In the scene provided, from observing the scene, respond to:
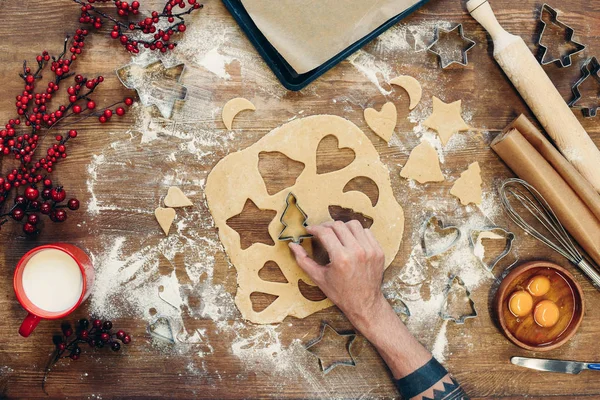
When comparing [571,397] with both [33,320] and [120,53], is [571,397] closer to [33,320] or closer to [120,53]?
[33,320]

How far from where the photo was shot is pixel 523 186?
138 centimetres

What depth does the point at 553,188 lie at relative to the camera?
4.23 feet

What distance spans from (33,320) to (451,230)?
1142 millimetres

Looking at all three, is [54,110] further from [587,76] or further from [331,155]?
[587,76]

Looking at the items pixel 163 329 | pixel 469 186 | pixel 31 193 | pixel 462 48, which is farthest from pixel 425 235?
pixel 31 193

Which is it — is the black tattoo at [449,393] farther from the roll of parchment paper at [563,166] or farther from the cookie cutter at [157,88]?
the cookie cutter at [157,88]

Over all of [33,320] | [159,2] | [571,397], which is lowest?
[33,320]

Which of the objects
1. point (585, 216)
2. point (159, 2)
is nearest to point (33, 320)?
point (159, 2)

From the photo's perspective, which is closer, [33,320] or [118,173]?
[33,320]

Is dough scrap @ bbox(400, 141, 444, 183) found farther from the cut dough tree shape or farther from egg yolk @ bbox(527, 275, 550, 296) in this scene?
egg yolk @ bbox(527, 275, 550, 296)

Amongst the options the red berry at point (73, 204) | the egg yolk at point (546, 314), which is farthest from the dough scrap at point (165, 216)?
the egg yolk at point (546, 314)

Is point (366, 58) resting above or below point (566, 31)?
below

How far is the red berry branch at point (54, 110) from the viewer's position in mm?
1288

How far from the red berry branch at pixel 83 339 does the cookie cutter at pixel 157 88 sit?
2.02ft
